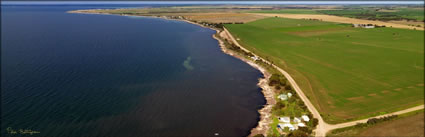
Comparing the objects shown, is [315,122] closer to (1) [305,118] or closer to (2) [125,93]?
(1) [305,118]

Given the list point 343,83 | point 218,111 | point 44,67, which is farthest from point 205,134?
point 44,67

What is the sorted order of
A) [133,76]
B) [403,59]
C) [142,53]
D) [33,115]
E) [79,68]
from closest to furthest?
[33,115]
[133,76]
[79,68]
[403,59]
[142,53]

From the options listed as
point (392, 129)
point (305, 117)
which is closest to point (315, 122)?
point (305, 117)

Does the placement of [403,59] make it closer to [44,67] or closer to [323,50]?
[323,50]

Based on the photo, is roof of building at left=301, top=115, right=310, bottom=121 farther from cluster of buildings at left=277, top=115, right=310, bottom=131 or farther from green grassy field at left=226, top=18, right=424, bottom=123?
green grassy field at left=226, top=18, right=424, bottom=123

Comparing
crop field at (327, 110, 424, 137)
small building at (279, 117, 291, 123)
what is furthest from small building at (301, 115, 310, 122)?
crop field at (327, 110, 424, 137)

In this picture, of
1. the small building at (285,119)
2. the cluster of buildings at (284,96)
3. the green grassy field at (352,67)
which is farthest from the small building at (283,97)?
the small building at (285,119)
